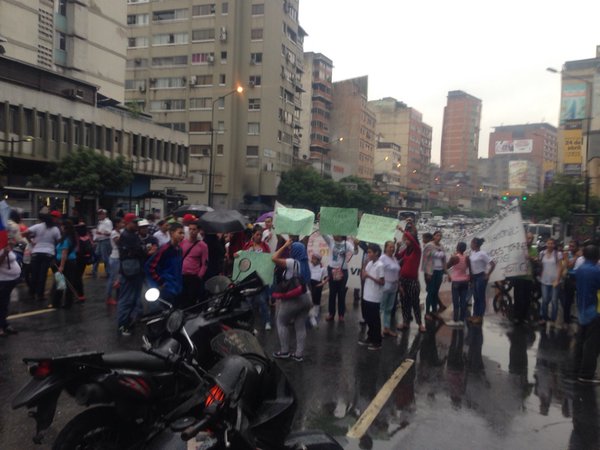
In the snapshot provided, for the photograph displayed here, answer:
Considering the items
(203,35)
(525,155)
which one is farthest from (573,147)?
(525,155)

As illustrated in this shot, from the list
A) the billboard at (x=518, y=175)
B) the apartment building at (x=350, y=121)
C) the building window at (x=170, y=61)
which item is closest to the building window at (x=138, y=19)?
the building window at (x=170, y=61)

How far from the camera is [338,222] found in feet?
31.7

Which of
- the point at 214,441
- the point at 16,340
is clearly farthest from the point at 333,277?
the point at 214,441

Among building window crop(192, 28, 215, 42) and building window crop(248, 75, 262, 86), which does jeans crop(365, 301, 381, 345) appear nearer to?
building window crop(248, 75, 262, 86)

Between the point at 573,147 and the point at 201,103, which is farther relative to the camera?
the point at 201,103

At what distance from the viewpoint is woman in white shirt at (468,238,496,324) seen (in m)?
10.1

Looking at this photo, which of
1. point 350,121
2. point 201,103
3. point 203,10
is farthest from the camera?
point 350,121

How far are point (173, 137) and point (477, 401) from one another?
154ft

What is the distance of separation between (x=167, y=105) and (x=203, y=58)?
7.33 metres

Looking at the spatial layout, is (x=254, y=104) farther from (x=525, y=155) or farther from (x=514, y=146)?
(x=525, y=155)

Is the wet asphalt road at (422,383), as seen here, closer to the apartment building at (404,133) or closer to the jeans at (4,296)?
the jeans at (4,296)

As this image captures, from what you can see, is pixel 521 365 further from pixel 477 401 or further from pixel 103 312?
pixel 103 312

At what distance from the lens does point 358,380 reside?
634cm

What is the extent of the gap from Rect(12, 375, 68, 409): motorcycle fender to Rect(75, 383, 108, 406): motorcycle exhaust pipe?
111 millimetres
